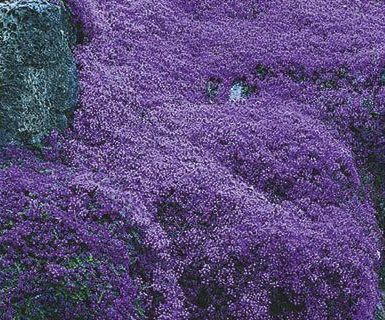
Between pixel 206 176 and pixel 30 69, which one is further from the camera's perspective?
pixel 206 176

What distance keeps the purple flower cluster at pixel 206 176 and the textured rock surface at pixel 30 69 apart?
0.41m

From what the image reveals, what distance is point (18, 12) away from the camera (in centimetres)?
771

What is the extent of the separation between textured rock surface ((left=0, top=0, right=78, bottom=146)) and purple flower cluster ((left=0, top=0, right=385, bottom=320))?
410mm

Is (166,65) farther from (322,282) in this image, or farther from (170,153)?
(322,282)

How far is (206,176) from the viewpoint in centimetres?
839

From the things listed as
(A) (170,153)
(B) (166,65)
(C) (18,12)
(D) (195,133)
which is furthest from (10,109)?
(B) (166,65)

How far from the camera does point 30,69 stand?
7.89 meters

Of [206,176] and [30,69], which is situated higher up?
[30,69]

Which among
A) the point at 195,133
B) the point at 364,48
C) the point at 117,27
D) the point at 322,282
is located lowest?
the point at 322,282

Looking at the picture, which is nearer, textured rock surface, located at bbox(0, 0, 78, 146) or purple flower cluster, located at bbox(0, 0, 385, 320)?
purple flower cluster, located at bbox(0, 0, 385, 320)

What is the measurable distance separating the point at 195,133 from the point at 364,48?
5397mm

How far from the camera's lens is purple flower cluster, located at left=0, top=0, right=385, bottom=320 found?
Result: 6.25 metres

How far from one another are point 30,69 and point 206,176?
10.7ft

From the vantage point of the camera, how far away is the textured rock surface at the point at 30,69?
768 cm
